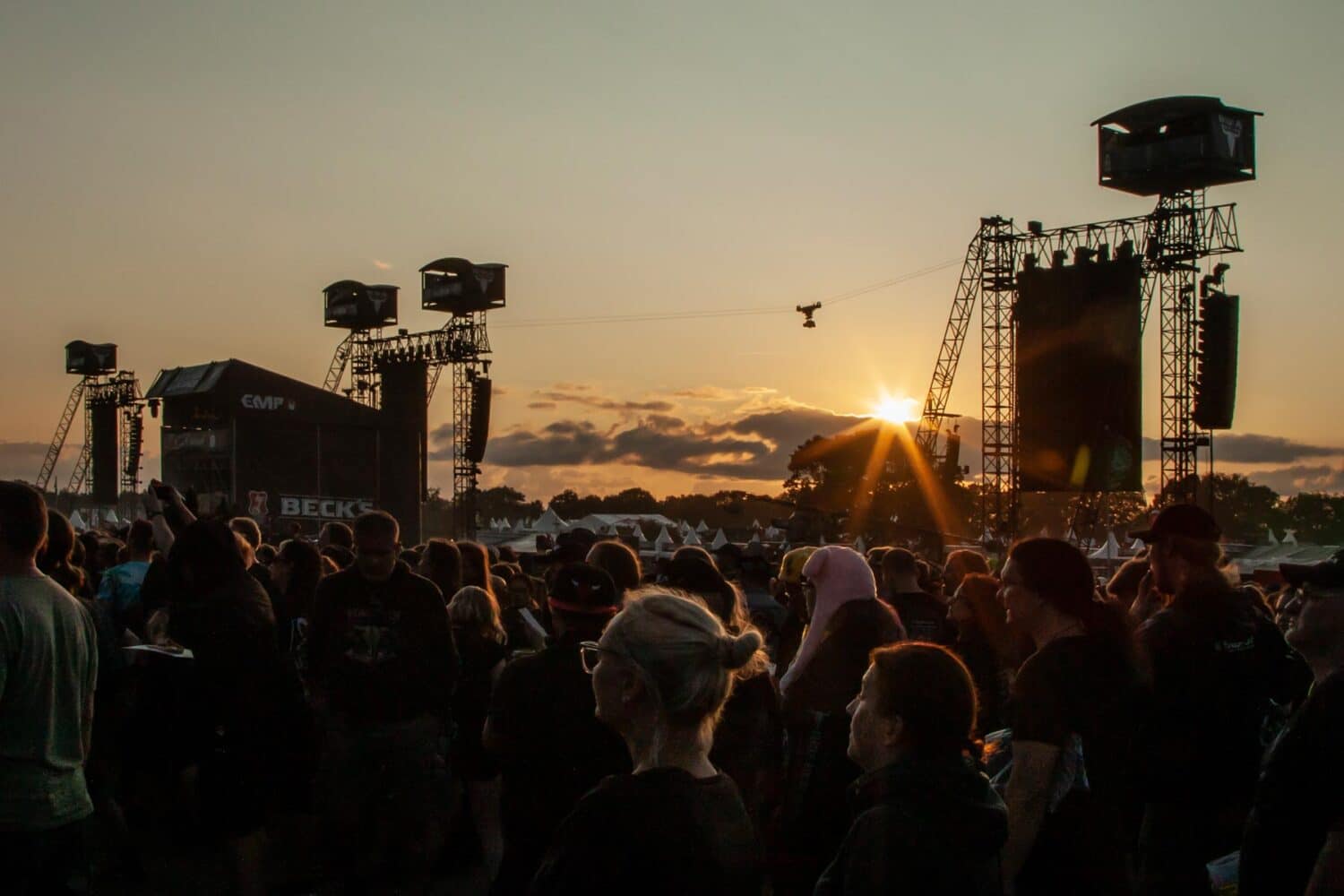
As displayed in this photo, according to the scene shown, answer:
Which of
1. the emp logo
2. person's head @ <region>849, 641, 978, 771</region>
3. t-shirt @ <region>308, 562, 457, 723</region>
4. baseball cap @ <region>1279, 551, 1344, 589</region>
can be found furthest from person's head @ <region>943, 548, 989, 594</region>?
the emp logo

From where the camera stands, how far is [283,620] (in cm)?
727

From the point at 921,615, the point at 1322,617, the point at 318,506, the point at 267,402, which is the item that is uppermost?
the point at 267,402

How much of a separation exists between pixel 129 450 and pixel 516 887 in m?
69.9

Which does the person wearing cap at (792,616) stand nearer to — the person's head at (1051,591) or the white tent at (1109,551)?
the person's head at (1051,591)

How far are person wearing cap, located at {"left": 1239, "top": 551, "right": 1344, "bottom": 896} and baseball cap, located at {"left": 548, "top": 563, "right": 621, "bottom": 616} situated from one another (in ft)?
6.23

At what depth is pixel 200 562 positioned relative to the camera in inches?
215

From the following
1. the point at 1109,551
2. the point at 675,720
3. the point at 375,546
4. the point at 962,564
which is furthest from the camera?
the point at 1109,551

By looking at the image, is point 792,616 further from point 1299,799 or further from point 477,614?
point 1299,799

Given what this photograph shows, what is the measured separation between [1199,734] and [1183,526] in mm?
755

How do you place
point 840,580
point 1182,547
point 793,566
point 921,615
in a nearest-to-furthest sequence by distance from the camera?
point 1182,547 < point 840,580 < point 921,615 < point 793,566

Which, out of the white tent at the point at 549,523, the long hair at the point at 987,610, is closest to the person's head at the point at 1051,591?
the long hair at the point at 987,610

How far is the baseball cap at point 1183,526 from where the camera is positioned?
15.4 feet

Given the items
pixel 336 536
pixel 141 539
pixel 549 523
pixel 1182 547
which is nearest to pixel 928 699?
pixel 1182 547

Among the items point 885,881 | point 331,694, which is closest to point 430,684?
point 331,694
